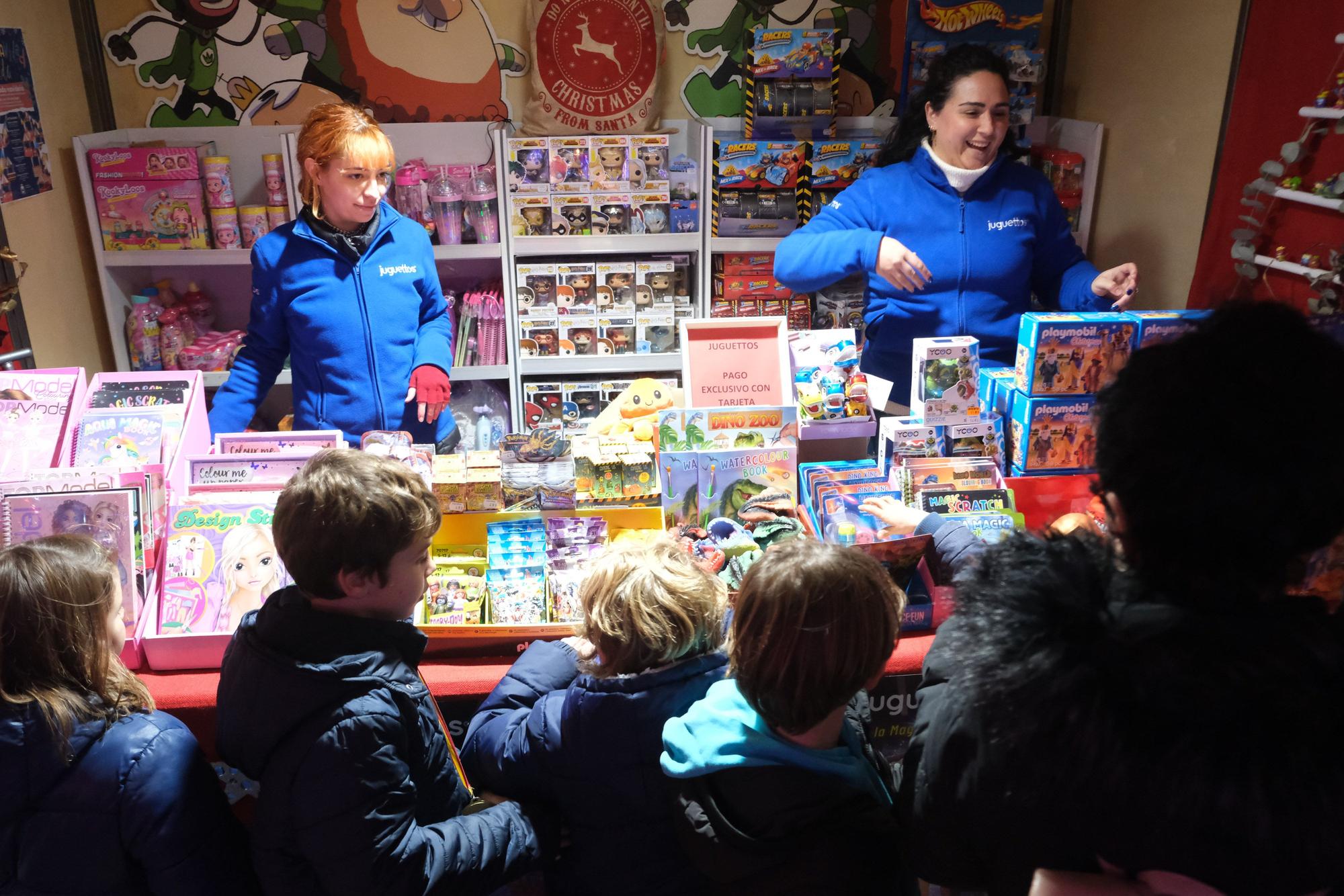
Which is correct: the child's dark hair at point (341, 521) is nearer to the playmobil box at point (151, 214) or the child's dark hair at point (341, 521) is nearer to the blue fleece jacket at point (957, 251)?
the blue fleece jacket at point (957, 251)

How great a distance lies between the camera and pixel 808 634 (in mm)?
1385

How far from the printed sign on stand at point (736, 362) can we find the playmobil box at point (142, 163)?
2.67m

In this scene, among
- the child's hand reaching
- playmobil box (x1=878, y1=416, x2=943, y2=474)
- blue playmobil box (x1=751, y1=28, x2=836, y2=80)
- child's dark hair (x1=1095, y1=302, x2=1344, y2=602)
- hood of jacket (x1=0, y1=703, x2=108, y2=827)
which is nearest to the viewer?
child's dark hair (x1=1095, y1=302, x2=1344, y2=602)

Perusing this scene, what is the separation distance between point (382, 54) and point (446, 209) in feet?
3.08

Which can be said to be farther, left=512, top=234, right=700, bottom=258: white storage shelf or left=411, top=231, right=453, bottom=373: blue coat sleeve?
left=512, top=234, right=700, bottom=258: white storage shelf

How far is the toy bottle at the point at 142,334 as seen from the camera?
13.8ft

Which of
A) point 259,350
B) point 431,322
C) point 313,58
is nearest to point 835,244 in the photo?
point 431,322

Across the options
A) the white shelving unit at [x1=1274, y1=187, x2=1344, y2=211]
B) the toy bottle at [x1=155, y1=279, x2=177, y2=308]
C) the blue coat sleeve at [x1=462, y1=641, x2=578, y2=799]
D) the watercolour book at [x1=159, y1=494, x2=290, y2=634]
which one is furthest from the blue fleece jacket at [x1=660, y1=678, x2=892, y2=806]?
the toy bottle at [x1=155, y1=279, x2=177, y2=308]

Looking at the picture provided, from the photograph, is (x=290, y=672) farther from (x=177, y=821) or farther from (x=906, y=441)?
(x=906, y=441)

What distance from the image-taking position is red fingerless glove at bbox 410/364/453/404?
119 inches

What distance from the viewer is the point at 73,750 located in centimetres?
141

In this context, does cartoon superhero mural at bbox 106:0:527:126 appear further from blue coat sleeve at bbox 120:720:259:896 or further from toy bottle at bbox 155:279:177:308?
blue coat sleeve at bbox 120:720:259:896

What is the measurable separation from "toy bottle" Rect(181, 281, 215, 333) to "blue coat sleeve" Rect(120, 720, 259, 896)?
332cm

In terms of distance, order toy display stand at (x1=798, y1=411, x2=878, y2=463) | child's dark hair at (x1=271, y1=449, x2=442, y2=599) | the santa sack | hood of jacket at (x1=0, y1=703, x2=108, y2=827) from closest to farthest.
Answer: hood of jacket at (x1=0, y1=703, x2=108, y2=827), child's dark hair at (x1=271, y1=449, x2=442, y2=599), toy display stand at (x1=798, y1=411, x2=878, y2=463), the santa sack
